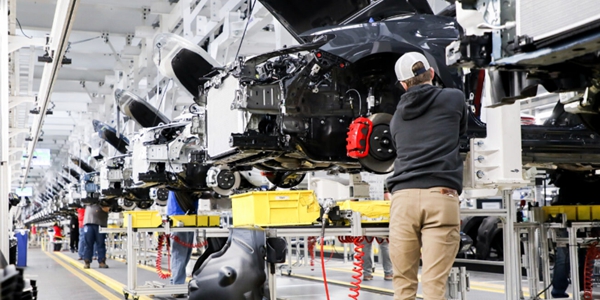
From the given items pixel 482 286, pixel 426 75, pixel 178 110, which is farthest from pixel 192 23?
pixel 426 75

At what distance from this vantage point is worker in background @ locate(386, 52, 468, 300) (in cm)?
347

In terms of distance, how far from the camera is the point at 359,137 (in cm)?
476

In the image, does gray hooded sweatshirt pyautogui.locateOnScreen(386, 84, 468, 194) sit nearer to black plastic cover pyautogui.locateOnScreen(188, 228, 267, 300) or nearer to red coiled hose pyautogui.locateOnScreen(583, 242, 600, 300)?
black plastic cover pyautogui.locateOnScreen(188, 228, 267, 300)

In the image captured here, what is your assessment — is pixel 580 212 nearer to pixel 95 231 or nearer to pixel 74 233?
pixel 95 231

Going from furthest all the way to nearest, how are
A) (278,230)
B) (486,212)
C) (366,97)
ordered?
(366,97)
(486,212)
(278,230)

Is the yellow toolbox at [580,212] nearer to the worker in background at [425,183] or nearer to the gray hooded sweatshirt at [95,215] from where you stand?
the worker in background at [425,183]

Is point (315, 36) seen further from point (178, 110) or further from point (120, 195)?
point (178, 110)

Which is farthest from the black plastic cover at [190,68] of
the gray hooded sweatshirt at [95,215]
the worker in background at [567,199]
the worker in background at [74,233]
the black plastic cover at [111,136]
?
the worker in background at [74,233]

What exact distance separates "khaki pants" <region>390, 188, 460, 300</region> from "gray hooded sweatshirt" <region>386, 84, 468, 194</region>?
7 cm

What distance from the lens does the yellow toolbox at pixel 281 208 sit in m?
4.46

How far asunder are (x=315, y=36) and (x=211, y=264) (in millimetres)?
1739

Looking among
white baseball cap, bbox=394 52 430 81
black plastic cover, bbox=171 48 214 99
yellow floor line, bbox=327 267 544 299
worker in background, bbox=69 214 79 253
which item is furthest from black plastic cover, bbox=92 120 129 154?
worker in background, bbox=69 214 79 253

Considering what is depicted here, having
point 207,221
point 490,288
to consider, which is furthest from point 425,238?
point 490,288

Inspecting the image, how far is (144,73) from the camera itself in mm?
14023
